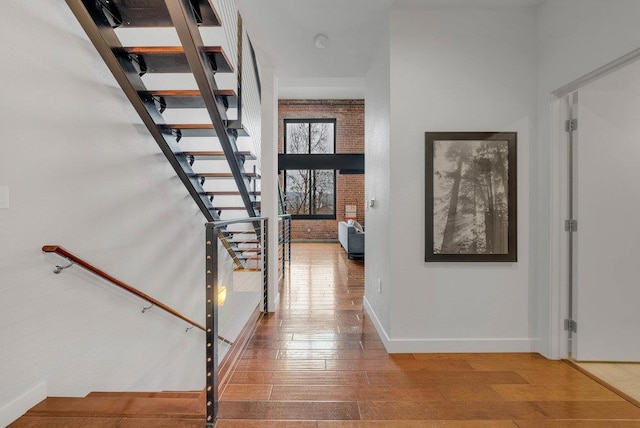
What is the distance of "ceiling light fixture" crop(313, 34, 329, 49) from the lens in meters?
2.93

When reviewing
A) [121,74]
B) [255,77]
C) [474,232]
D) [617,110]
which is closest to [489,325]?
[474,232]

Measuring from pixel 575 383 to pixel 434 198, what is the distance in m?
1.48

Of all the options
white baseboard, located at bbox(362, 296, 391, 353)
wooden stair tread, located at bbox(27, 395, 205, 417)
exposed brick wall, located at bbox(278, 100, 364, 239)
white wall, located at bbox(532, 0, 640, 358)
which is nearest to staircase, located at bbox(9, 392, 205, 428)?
wooden stair tread, located at bbox(27, 395, 205, 417)

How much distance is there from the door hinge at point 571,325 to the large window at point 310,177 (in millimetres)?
7620

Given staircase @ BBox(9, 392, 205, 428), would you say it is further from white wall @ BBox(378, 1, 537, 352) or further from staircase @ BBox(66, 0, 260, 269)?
staircase @ BBox(66, 0, 260, 269)

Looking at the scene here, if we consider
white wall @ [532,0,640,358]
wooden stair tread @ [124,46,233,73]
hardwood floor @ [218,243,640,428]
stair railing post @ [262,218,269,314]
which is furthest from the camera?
stair railing post @ [262,218,269,314]

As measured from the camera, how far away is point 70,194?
2.15 m

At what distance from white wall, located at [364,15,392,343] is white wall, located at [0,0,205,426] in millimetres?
2103

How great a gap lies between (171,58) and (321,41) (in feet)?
4.40

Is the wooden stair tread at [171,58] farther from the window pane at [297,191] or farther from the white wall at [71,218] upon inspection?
the window pane at [297,191]

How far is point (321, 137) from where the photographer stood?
9922mm

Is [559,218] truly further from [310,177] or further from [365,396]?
[310,177]

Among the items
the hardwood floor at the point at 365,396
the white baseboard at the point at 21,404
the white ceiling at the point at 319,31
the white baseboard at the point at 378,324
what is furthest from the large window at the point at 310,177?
the white baseboard at the point at 21,404

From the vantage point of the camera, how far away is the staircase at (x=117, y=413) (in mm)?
1619
